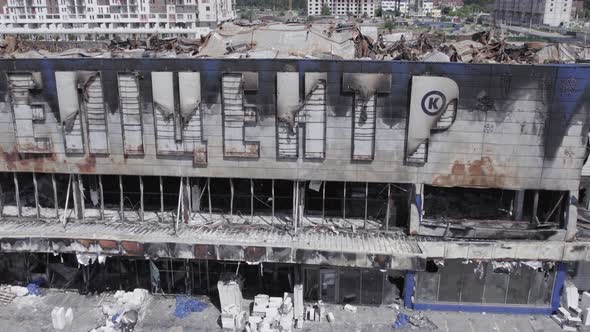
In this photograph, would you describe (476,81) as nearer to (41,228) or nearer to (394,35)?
(394,35)

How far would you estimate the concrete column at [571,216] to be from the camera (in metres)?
24.4

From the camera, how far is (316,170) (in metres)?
25.2

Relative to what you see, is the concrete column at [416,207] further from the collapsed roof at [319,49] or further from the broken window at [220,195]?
the broken window at [220,195]

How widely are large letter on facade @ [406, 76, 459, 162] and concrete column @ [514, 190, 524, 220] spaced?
5.55m

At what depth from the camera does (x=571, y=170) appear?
23922 mm

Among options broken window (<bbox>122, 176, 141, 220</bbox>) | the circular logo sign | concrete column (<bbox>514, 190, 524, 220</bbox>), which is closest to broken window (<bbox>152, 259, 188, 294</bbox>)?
broken window (<bbox>122, 176, 141, 220</bbox>)

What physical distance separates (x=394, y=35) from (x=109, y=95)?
18.9 metres

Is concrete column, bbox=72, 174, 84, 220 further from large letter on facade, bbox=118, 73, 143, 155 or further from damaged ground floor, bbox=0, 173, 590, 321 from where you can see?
large letter on facade, bbox=118, 73, 143, 155

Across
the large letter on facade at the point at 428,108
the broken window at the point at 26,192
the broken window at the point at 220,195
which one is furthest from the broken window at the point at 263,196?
the broken window at the point at 26,192

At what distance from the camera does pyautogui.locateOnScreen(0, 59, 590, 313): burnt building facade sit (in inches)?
932

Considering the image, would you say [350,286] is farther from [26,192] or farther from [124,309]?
[26,192]

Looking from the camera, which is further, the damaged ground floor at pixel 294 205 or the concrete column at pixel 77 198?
the concrete column at pixel 77 198

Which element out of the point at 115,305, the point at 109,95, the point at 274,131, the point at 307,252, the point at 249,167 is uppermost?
the point at 109,95

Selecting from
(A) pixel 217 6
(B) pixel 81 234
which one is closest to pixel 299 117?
(B) pixel 81 234
